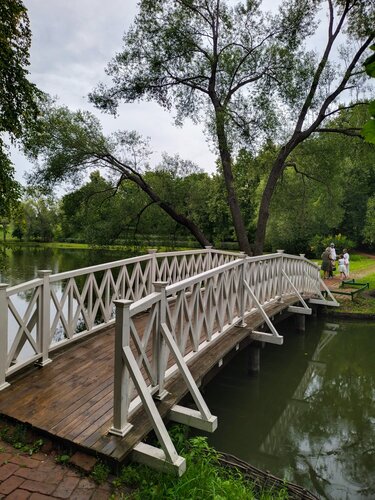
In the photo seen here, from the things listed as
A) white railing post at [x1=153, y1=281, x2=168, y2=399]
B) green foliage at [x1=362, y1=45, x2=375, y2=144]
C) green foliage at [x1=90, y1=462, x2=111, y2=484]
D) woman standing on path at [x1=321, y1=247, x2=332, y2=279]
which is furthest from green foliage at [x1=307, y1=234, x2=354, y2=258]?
green foliage at [x1=362, y1=45, x2=375, y2=144]

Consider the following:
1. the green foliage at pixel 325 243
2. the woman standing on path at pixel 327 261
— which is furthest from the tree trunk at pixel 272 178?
the green foliage at pixel 325 243

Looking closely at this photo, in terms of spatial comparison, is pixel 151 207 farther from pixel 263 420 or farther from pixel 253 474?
pixel 253 474

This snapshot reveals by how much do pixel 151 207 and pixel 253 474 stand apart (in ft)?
39.5

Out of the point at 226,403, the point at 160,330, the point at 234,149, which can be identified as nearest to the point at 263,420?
the point at 226,403

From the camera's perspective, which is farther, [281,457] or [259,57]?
[259,57]

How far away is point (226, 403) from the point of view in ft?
21.0

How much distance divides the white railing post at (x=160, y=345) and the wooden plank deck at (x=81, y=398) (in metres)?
0.20

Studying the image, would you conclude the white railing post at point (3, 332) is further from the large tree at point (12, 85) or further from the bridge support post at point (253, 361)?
the bridge support post at point (253, 361)

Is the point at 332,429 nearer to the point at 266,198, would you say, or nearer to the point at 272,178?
the point at 266,198

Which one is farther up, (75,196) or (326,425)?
(75,196)

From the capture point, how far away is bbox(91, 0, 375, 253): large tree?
38.9 ft

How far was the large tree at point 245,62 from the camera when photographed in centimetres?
1187

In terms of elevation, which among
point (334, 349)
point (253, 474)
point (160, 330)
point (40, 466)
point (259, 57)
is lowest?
point (334, 349)

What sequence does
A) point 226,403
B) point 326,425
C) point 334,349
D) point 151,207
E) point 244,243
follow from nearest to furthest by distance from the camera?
point 326,425 → point 226,403 → point 334,349 → point 244,243 → point 151,207
